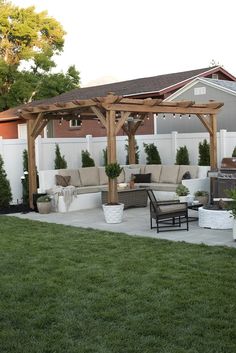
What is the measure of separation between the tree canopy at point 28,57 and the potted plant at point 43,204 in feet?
73.6

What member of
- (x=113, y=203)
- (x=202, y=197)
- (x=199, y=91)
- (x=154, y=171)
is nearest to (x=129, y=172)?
(x=154, y=171)

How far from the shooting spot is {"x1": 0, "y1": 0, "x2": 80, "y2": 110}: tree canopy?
34.3 m

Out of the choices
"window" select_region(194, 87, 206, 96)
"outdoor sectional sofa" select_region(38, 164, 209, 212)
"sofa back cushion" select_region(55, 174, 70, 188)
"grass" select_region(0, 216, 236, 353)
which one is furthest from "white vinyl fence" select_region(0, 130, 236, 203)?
"grass" select_region(0, 216, 236, 353)

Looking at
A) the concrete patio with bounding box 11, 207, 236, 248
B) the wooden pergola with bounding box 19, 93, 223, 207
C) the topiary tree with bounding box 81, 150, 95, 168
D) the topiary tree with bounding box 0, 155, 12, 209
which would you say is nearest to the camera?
the concrete patio with bounding box 11, 207, 236, 248

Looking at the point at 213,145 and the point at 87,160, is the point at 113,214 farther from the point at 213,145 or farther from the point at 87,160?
the point at 87,160

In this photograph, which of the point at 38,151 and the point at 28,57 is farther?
the point at 28,57

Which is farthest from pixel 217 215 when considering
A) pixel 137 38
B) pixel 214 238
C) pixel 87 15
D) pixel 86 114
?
pixel 137 38

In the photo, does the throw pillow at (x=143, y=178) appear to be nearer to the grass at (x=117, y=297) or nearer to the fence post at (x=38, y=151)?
the fence post at (x=38, y=151)

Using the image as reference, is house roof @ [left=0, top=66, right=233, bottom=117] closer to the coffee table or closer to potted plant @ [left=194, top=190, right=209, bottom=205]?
the coffee table

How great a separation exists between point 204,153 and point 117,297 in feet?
33.6

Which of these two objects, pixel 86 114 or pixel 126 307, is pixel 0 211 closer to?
pixel 86 114

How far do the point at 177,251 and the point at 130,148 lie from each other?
348 inches

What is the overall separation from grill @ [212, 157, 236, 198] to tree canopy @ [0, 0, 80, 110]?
75.1ft

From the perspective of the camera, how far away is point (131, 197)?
13.0 metres
